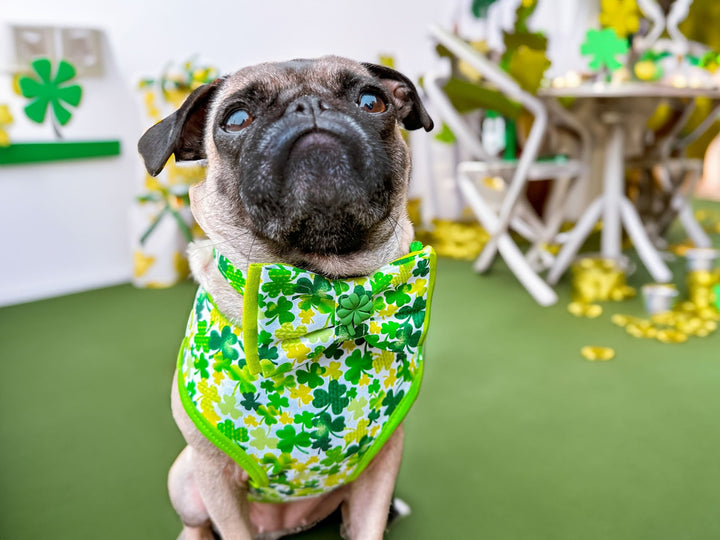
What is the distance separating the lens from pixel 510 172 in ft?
9.30

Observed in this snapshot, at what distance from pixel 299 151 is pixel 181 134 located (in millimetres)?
237

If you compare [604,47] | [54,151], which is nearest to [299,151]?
[604,47]

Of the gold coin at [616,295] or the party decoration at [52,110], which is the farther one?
the gold coin at [616,295]

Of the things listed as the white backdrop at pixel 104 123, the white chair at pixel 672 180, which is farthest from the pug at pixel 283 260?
the white chair at pixel 672 180

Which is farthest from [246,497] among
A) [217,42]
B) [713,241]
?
[713,241]

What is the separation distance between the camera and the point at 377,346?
32.3 inches

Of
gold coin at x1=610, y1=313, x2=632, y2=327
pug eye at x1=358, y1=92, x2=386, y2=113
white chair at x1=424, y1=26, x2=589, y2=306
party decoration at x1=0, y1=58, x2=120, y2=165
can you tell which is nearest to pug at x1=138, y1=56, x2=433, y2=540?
pug eye at x1=358, y1=92, x2=386, y2=113

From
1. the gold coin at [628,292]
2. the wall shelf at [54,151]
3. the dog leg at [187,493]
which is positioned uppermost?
the dog leg at [187,493]

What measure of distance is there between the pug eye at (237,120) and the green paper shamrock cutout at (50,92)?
1.36 m

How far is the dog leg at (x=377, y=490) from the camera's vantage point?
0.98 metres

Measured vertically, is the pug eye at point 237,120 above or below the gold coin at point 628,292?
above

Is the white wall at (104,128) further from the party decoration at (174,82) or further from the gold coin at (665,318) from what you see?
the gold coin at (665,318)

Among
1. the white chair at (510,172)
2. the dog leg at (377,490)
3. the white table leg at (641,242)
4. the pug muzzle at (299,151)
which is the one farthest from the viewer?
the white table leg at (641,242)

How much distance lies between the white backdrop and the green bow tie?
2.46 meters
